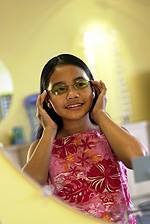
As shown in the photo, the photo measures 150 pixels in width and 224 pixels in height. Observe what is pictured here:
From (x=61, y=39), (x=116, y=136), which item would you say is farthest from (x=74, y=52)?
(x=116, y=136)

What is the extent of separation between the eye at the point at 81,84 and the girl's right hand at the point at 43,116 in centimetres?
5

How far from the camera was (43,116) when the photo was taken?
1.39 feet

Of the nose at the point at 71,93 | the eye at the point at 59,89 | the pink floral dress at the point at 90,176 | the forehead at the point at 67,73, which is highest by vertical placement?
the forehead at the point at 67,73

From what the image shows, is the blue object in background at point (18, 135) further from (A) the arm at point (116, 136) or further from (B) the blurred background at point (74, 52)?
(A) the arm at point (116, 136)

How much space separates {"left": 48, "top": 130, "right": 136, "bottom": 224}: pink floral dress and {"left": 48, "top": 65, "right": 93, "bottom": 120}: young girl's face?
0.04 m

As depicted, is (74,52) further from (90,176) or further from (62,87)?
(90,176)

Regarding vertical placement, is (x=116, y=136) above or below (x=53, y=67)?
below

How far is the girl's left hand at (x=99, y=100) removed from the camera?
→ 1.41 ft

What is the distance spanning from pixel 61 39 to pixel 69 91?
0.07m

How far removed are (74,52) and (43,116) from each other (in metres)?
0.10

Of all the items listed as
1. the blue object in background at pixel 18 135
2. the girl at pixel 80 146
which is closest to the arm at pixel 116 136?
the girl at pixel 80 146

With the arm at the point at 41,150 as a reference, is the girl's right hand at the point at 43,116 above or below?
above

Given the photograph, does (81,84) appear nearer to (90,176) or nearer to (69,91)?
(69,91)

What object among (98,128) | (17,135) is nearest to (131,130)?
(98,128)
